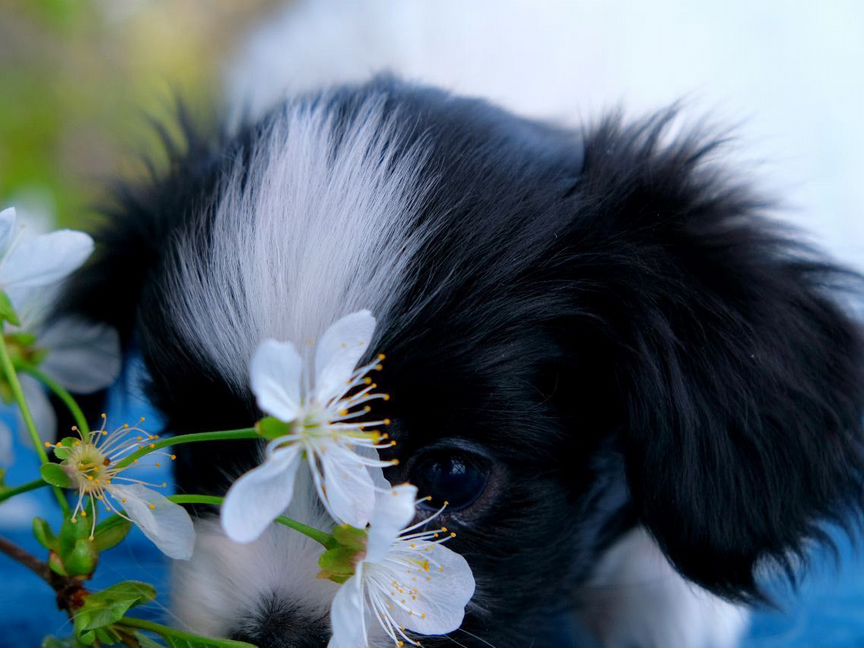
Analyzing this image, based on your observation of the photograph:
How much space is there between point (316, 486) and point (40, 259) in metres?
0.42

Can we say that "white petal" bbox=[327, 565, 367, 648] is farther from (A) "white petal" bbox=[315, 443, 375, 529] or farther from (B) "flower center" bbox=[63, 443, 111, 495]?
(B) "flower center" bbox=[63, 443, 111, 495]

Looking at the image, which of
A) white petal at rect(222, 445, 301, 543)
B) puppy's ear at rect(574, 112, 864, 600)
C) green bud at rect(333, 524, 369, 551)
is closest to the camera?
white petal at rect(222, 445, 301, 543)

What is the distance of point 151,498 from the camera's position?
971 millimetres

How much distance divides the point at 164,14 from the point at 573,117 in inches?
97.6

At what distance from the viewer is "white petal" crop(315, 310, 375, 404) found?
873 mm

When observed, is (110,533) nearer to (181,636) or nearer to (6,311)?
(181,636)

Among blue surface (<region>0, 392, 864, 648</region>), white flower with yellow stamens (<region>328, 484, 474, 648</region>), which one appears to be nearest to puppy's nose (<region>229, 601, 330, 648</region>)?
white flower with yellow stamens (<region>328, 484, 474, 648</region>)

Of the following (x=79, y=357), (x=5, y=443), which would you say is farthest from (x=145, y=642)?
(x=79, y=357)

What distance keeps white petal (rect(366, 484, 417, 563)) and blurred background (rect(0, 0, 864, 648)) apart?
2.41ft

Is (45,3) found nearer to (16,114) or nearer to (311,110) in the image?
(16,114)

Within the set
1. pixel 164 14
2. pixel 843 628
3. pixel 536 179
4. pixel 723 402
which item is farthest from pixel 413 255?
pixel 164 14

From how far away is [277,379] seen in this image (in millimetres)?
824

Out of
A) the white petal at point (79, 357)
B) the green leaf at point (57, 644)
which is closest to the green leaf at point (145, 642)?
the green leaf at point (57, 644)

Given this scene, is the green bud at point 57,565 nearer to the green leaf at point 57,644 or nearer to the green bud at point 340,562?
the green leaf at point 57,644
